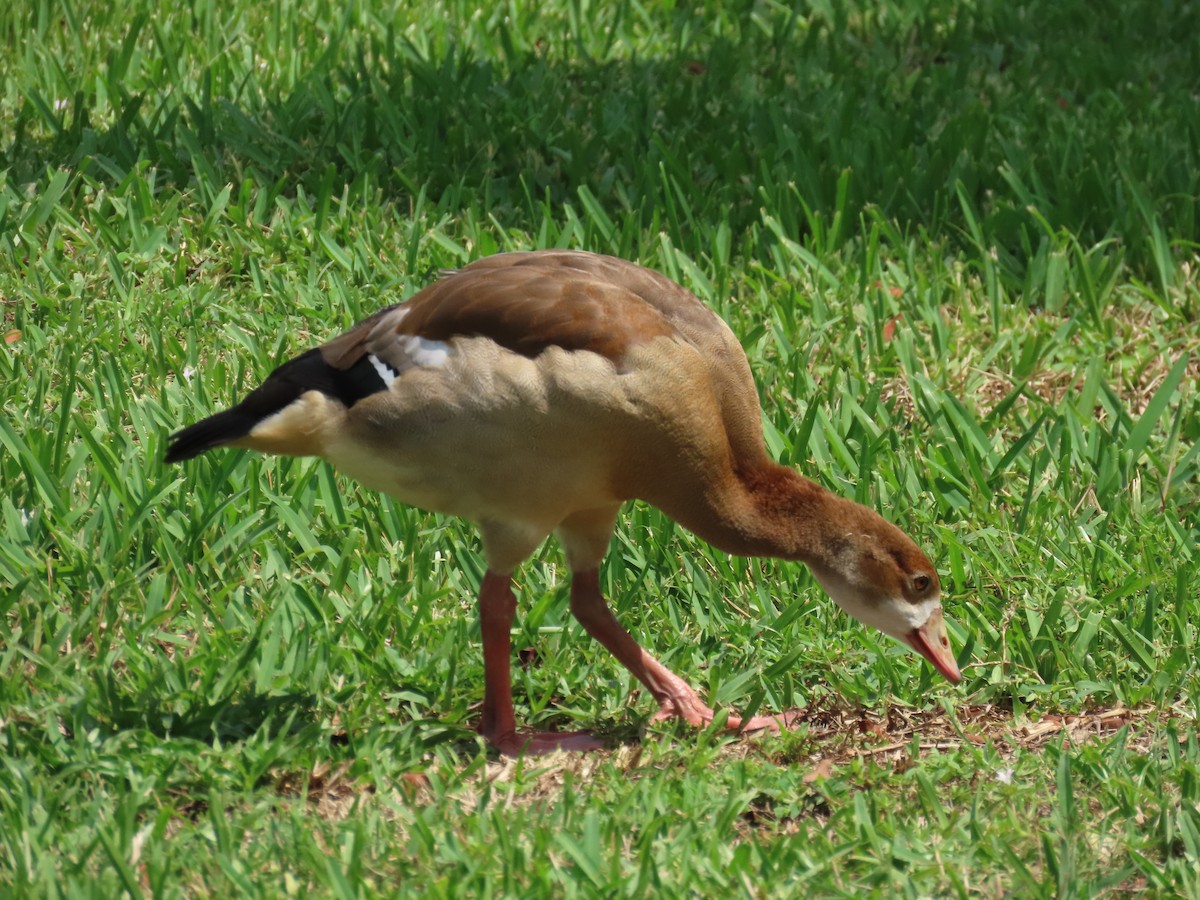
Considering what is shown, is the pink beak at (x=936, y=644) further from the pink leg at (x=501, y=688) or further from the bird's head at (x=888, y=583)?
the pink leg at (x=501, y=688)

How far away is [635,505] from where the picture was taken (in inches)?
189

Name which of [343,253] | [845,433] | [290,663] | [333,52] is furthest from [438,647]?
[333,52]

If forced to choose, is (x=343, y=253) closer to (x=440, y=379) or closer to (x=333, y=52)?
(x=333, y=52)

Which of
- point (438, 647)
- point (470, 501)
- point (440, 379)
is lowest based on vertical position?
point (438, 647)

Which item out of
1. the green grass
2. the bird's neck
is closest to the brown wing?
the bird's neck

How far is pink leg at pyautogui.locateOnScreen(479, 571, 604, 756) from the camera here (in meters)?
3.93

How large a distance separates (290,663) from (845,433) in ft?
6.76

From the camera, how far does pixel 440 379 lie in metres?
Result: 3.75

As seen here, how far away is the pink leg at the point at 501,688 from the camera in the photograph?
3932 mm

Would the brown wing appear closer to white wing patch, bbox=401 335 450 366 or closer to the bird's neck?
white wing patch, bbox=401 335 450 366

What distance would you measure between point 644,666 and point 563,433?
0.77 m

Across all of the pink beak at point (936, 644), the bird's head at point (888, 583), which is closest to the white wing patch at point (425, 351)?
the bird's head at point (888, 583)

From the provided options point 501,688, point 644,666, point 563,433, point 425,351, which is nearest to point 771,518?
point 644,666

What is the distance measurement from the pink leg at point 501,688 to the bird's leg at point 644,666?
21cm
